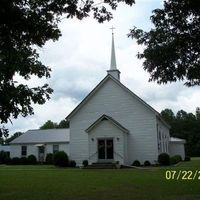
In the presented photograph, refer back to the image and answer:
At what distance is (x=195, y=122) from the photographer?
332 feet

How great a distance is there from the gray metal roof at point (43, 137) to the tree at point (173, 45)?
39.4 m

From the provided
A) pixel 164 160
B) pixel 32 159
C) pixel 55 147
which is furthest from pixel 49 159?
pixel 164 160

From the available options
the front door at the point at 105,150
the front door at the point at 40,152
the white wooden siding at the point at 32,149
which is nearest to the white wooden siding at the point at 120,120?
the front door at the point at 105,150

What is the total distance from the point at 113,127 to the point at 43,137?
62.4ft

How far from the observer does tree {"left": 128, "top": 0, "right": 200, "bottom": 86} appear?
12.2m

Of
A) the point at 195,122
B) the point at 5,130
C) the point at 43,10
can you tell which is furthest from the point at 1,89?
the point at 195,122

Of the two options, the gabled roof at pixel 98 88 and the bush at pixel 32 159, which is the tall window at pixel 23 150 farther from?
the gabled roof at pixel 98 88

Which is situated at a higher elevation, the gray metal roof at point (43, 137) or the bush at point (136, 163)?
the gray metal roof at point (43, 137)

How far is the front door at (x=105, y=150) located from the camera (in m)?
37.6

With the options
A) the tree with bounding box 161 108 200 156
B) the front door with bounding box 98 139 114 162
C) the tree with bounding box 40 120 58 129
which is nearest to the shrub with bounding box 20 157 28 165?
the front door with bounding box 98 139 114 162

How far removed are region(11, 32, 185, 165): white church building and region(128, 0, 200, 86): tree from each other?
24.6 metres
